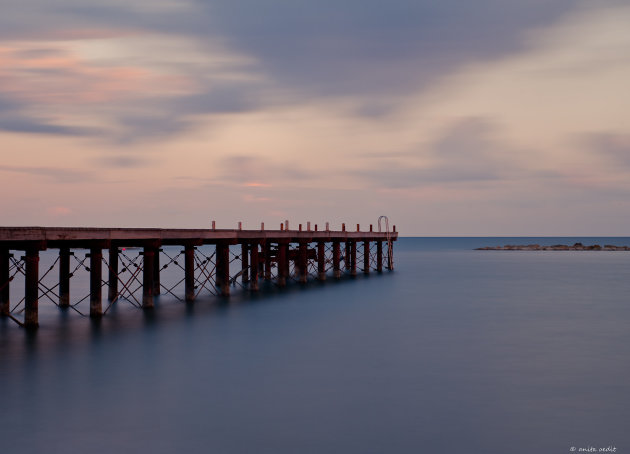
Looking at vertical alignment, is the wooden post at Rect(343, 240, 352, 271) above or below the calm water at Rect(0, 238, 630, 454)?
above

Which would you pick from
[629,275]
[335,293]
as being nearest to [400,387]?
[335,293]

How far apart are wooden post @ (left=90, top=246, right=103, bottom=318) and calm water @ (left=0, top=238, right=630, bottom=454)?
80 centimetres

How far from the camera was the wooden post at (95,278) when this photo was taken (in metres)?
31.0

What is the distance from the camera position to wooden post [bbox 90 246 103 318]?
102 ft

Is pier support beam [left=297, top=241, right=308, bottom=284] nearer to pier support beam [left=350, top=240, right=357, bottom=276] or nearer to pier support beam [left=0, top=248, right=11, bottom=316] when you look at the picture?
pier support beam [left=350, top=240, right=357, bottom=276]

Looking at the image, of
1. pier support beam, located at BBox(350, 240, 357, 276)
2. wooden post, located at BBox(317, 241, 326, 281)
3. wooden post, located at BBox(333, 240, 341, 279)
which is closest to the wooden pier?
wooden post, located at BBox(317, 241, 326, 281)

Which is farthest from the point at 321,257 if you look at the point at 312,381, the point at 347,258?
the point at 312,381

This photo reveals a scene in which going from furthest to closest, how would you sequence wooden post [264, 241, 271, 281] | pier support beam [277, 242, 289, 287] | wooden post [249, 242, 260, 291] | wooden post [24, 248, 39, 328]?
wooden post [264, 241, 271, 281] → pier support beam [277, 242, 289, 287] → wooden post [249, 242, 260, 291] → wooden post [24, 248, 39, 328]

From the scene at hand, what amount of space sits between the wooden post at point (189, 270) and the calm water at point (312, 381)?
104 centimetres

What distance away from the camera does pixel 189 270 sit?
38.2 meters

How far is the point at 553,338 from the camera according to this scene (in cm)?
3073

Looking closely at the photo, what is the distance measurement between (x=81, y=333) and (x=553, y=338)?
21549 millimetres

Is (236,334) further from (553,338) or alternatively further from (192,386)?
(553,338)

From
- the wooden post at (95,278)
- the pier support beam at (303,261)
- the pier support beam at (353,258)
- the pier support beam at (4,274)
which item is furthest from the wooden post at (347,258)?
the pier support beam at (4,274)
